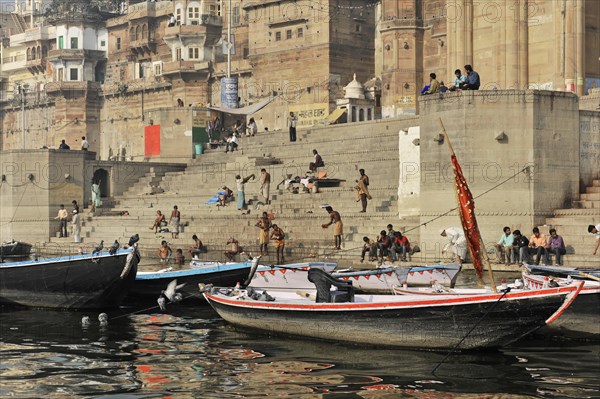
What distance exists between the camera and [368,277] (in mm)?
19672

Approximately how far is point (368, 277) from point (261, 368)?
5553 millimetres

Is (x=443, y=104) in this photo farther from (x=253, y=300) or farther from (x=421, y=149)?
(x=253, y=300)

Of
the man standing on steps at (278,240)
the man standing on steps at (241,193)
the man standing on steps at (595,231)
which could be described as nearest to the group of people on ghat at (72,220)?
the man standing on steps at (241,193)

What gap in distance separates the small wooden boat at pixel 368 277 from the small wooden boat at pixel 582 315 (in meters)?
3.65

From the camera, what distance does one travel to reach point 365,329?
51.0ft

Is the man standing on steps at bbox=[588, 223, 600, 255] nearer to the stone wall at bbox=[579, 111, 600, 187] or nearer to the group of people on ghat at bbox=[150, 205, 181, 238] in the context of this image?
the stone wall at bbox=[579, 111, 600, 187]

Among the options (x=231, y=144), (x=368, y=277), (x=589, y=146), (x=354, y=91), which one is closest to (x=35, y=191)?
(x=231, y=144)

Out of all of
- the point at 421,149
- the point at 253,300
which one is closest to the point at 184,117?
the point at 421,149

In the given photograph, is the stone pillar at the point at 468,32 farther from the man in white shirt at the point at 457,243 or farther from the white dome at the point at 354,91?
the man in white shirt at the point at 457,243

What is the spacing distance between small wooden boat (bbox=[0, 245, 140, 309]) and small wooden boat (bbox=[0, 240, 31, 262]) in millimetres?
13131

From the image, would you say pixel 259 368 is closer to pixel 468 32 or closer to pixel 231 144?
pixel 468 32

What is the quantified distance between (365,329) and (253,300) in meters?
2.13

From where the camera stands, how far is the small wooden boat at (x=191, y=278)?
810 inches

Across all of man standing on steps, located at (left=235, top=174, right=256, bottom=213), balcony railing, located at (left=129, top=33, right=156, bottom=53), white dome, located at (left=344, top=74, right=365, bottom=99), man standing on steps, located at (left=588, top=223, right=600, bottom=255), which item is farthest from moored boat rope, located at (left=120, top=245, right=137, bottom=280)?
balcony railing, located at (left=129, top=33, right=156, bottom=53)
